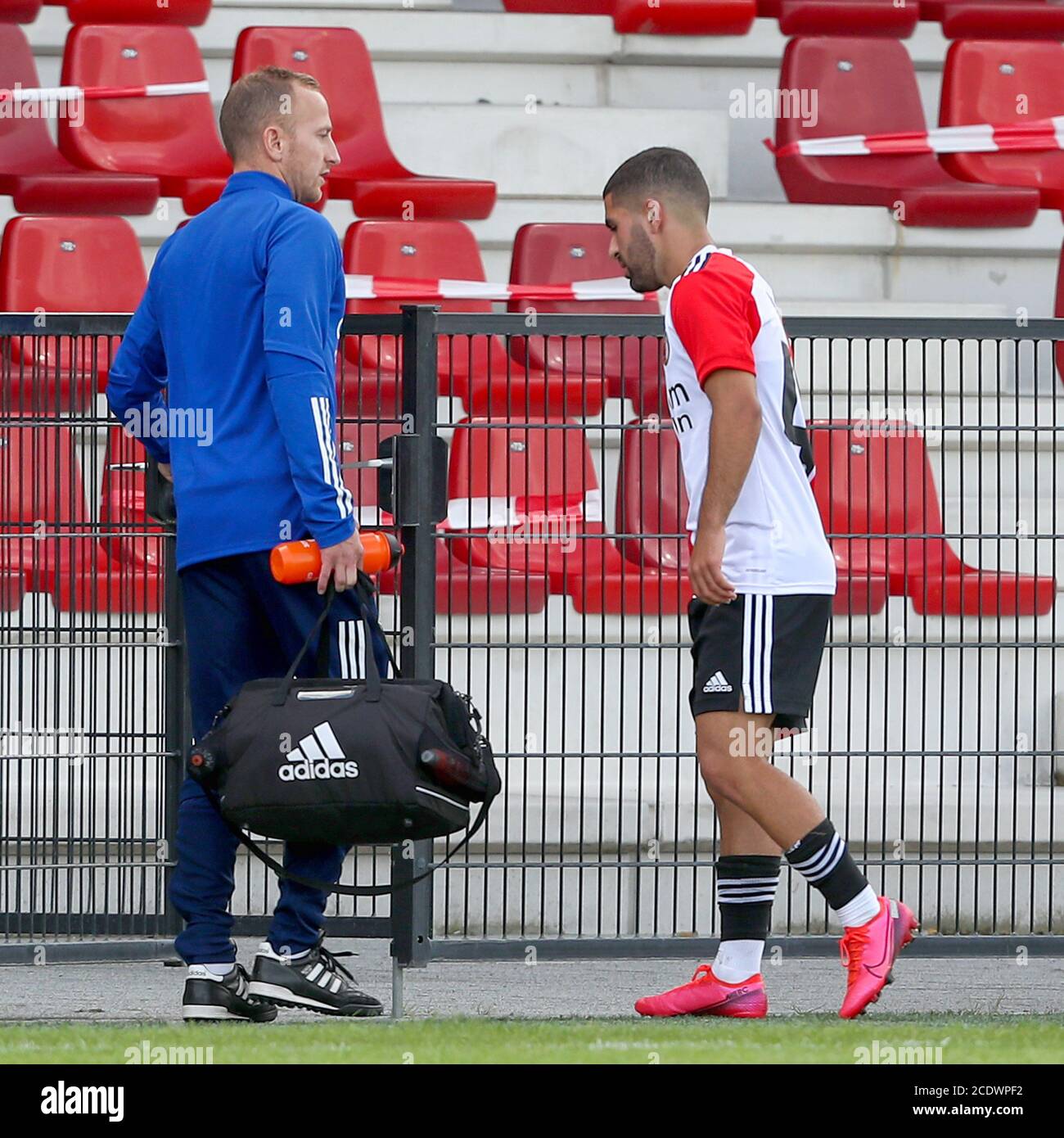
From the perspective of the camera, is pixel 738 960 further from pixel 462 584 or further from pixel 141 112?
pixel 141 112

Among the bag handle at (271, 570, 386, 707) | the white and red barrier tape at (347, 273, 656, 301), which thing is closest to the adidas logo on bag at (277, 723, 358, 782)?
the bag handle at (271, 570, 386, 707)

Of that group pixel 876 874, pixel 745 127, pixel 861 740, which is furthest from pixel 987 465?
pixel 745 127

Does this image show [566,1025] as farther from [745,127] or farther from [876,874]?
[745,127]

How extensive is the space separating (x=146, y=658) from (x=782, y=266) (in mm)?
4308

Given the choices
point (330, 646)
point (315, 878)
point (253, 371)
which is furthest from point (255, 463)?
point (315, 878)

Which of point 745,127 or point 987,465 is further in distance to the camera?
point 745,127

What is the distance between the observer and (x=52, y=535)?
5082mm

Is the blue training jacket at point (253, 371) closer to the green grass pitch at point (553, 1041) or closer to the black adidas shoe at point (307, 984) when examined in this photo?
the black adidas shoe at point (307, 984)

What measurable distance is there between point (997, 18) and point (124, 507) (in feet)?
20.7

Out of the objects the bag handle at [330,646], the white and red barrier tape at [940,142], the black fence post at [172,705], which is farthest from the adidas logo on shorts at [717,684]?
the white and red barrier tape at [940,142]

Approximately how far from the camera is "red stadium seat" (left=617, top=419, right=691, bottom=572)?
5152 mm

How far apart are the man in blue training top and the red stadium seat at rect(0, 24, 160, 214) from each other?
4147 millimetres

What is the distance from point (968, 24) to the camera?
984cm
